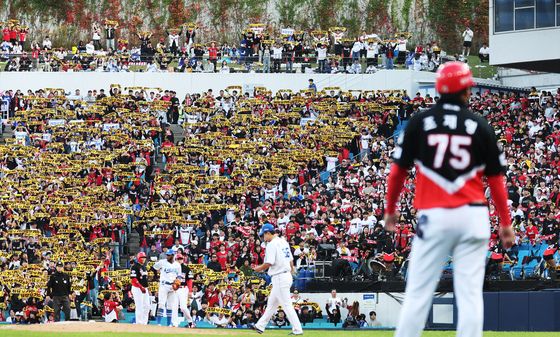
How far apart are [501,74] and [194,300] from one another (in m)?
27.8

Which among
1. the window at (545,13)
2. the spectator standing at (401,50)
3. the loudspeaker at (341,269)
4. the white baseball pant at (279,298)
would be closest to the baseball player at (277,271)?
the white baseball pant at (279,298)

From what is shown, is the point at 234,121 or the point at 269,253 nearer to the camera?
the point at 269,253

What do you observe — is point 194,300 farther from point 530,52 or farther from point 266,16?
point 266,16

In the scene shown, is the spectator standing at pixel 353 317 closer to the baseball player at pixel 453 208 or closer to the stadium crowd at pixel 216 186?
the stadium crowd at pixel 216 186

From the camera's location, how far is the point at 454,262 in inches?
326

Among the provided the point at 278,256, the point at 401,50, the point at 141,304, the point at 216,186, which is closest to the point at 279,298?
Result: the point at 278,256

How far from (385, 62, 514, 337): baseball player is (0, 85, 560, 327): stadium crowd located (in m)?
17.8

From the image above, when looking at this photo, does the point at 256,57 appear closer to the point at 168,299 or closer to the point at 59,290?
the point at 59,290

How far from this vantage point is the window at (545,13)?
38.6 metres

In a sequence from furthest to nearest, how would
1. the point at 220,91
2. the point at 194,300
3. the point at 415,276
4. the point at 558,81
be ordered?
the point at 558,81 → the point at 220,91 → the point at 194,300 → the point at 415,276

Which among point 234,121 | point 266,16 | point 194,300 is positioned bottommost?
point 194,300

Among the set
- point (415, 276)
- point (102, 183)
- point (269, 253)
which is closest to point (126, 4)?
point (102, 183)

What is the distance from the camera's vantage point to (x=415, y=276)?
8289 mm

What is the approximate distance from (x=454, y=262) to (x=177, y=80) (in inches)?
1686
